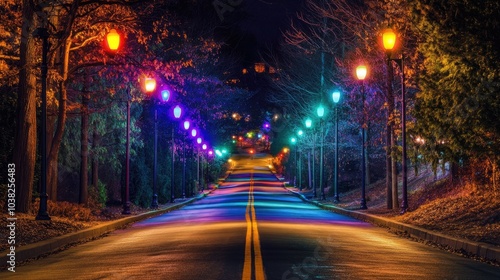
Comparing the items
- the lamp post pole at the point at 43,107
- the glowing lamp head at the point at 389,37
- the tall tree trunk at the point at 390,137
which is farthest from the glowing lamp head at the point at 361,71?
the lamp post pole at the point at 43,107

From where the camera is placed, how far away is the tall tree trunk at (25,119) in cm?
2359

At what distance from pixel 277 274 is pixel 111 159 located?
86.1ft

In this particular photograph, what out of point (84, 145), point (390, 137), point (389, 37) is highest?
point (389, 37)

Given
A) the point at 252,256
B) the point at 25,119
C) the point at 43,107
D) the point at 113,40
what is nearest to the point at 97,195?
the point at 25,119

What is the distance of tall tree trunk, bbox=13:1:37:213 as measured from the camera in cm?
2359

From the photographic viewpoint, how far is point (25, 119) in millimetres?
23750

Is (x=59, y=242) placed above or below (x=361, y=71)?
below

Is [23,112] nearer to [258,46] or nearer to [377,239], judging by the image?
[377,239]

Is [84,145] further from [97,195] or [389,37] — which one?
[389,37]

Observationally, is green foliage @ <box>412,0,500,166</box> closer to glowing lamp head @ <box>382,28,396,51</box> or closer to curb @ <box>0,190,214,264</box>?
glowing lamp head @ <box>382,28,396,51</box>

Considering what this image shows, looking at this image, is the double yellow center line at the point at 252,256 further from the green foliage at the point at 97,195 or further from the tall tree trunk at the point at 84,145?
the green foliage at the point at 97,195

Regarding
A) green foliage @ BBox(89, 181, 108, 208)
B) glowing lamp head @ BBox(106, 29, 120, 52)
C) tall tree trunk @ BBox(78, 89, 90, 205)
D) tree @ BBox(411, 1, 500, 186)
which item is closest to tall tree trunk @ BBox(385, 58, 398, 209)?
tree @ BBox(411, 1, 500, 186)

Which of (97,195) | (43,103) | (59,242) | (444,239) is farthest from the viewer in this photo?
(97,195)

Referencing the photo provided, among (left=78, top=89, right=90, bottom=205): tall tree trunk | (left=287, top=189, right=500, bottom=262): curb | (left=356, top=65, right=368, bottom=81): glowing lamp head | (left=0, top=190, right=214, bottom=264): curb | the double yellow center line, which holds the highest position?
(left=356, top=65, right=368, bottom=81): glowing lamp head
